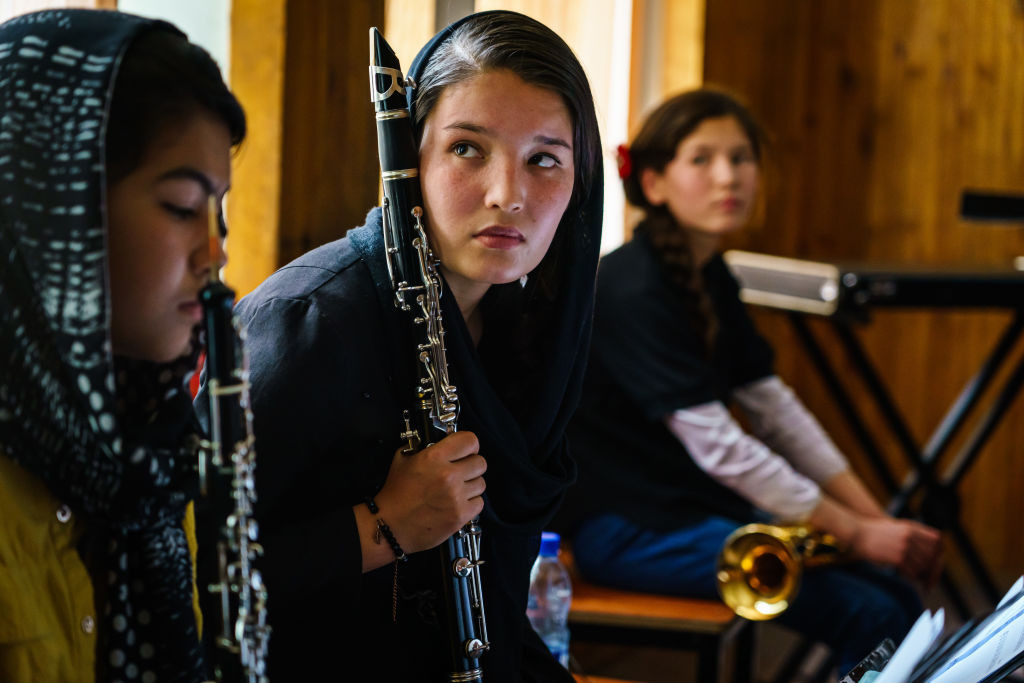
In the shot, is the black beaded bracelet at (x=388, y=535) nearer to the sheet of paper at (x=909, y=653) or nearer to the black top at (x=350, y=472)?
the black top at (x=350, y=472)

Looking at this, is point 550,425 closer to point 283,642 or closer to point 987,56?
point 283,642

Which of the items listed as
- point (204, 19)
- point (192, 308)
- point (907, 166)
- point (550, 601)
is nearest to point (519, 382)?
point (192, 308)

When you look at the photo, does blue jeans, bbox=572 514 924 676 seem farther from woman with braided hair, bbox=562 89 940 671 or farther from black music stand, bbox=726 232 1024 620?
black music stand, bbox=726 232 1024 620

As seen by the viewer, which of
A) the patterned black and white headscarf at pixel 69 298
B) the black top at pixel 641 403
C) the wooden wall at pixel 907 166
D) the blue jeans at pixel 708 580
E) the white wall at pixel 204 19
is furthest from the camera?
the wooden wall at pixel 907 166

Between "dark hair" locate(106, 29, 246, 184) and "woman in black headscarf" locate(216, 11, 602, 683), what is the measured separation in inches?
10.5

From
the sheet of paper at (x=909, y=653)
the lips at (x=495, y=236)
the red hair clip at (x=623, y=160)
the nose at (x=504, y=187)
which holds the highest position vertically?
the red hair clip at (x=623, y=160)

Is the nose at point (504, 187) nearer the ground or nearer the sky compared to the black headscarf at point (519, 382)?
nearer the sky

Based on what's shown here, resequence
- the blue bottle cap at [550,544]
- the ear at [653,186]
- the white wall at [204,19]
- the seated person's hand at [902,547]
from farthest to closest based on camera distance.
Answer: the ear at [653,186] < the seated person's hand at [902,547] < the blue bottle cap at [550,544] < the white wall at [204,19]

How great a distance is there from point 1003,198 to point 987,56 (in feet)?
4.65

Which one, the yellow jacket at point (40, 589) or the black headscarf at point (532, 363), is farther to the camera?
the black headscarf at point (532, 363)

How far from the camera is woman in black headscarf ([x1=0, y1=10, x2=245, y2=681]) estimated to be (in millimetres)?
815

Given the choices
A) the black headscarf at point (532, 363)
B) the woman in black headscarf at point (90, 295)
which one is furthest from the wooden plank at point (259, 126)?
the woman in black headscarf at point (90, 295)

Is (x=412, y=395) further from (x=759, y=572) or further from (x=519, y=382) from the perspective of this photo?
(x=759, y=572)

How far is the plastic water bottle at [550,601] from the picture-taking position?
6.09 feet
